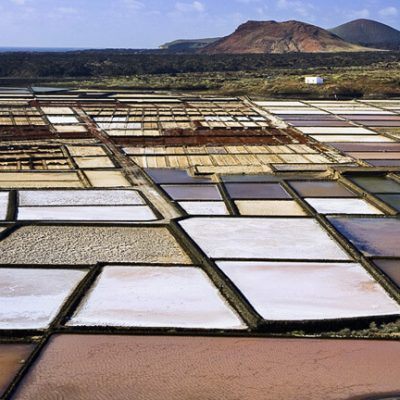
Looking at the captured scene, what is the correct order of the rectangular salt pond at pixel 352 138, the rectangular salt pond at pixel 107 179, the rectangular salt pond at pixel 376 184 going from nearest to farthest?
1. the rectangular salt pond at pixel 376 184
2. the rectangular salt pond at pixel 107 179
3. the rectangular salt pond at pixel 352 138

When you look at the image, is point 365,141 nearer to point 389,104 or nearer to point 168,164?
point 168,164

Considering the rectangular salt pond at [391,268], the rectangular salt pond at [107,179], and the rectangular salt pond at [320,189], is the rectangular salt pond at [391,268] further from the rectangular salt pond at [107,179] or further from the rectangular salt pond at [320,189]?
the rectangular salt pond at [107,179]

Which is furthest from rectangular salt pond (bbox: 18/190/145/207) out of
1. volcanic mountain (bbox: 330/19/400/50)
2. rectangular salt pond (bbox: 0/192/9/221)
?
volcanic mountain (bbox: 330/19/400/50)

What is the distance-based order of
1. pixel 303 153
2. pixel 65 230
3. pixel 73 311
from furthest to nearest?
pixel 303 153 → pixel 65 230 → pixel 73 311

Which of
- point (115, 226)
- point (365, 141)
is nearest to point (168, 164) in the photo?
point (115, 226)

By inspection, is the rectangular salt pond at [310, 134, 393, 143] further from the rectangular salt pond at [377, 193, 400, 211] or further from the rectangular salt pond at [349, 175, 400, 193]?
the rectangular salt pond at [377, 193, 400, 211]

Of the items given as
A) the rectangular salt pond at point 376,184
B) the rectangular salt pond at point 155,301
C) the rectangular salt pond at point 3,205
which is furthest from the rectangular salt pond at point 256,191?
the rectangular salt pond at point 155,301

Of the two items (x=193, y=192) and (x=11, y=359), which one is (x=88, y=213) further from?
(x=11, y=359)
